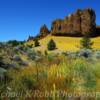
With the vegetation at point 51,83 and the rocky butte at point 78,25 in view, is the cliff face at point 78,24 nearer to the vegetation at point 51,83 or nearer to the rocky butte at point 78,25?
the rocky butte at point 78,25

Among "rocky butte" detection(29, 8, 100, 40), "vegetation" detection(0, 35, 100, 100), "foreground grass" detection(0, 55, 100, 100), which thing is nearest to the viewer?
"vegetation" detection(0, 35, 100, 100)

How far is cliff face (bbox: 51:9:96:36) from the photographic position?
→ 88062mm

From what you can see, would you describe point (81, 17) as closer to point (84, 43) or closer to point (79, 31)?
point (79, 31)

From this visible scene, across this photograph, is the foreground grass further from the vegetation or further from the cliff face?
the cliff face

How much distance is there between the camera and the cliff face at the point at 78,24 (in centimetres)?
8806

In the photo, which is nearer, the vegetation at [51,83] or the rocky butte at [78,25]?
the vegetation at [51,83]

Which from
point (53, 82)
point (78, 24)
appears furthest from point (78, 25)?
point (53, 82)

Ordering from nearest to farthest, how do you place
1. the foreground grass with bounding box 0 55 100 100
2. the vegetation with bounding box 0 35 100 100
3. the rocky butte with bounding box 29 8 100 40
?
1. the vegetation with bounding box 0 35 100 100
2. the foreground grass with bounding box 0 55 100 100
3. the rocky butte with bounding box 29 8 100 40

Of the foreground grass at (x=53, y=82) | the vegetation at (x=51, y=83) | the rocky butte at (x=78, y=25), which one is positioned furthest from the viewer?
the rocky butte at (x=78, y=25)

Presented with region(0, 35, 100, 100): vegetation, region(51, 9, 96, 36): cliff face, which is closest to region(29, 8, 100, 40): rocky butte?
region(51, 9, 96, 36): cliff face

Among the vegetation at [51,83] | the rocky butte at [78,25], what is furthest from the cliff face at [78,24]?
the vegetation at [51,83]

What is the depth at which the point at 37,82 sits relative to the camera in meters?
7.86

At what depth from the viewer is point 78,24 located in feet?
294

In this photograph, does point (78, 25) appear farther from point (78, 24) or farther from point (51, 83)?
point (51, 83)
